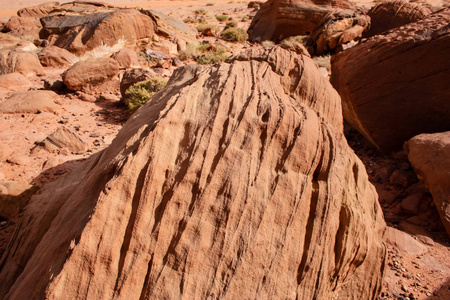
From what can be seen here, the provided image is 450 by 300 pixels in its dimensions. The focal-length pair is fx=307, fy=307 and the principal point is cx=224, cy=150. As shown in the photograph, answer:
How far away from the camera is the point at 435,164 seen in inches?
184

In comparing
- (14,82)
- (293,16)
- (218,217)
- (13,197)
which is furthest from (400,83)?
(14,82)

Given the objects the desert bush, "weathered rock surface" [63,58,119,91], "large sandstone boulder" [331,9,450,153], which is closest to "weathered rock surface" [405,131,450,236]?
"large sandstone boulder" [331,9,450,153]

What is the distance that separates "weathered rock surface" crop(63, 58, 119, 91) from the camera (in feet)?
27.9

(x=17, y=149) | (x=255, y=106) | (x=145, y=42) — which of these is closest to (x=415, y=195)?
(x=255, y=106)

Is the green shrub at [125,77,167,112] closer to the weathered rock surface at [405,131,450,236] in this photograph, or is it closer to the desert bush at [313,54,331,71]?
the desert bush at [313,54,331,71]

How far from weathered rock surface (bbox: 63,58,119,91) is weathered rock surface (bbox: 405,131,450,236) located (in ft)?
25.6

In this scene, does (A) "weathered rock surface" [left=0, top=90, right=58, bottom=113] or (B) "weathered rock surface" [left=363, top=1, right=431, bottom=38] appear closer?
(A) "weathered rock surface" [left=0, top=90, right=58, bottom=113]

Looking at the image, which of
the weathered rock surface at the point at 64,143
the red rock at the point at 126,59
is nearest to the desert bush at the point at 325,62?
the red rock at the point at 126,59

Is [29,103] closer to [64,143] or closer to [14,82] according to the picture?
[14,82]

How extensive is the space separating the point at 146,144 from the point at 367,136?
532 cm

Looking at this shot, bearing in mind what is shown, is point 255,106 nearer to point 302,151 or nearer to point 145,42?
point 302,151

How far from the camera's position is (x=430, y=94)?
5566mm

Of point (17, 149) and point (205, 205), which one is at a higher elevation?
point (205, 205)

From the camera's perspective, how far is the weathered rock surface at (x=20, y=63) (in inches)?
375
